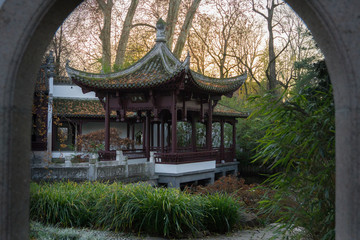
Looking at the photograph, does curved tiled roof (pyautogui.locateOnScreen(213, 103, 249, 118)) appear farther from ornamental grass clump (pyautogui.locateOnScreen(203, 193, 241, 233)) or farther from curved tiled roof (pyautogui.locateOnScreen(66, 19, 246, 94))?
ornamental grass clump (pyautogui.locateOnScreen(203, 193, 241, 233))

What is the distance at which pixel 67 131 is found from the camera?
21797mm

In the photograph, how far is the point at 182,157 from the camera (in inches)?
509

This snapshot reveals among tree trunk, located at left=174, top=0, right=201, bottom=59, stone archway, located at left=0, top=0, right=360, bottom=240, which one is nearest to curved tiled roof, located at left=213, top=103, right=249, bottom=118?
tree trunk, located at left=174, top=0, right=201, bottom=59

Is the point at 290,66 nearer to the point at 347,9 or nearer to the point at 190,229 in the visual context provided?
the point at 190,229

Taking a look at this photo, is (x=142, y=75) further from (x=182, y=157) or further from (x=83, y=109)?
(x=83, y=109)

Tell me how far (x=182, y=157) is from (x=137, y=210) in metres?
7.36

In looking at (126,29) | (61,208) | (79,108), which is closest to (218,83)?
(126,29)

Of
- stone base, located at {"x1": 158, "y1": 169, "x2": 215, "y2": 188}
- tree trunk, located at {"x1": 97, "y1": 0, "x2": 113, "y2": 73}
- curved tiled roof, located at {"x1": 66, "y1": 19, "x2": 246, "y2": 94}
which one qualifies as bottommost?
stone base, located at {"x1": 158, "y1": 169, "x2": 215, "y2": 188}

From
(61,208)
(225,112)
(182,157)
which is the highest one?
(225,112)

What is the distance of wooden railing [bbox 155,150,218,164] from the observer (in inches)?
499

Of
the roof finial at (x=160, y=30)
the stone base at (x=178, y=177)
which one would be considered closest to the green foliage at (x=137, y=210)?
the stone base at (x=178, y=177)

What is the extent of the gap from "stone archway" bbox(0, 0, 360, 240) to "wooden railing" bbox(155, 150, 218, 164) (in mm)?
10116

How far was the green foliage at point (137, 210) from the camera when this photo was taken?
5.48m

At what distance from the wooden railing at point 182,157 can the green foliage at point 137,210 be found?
19.7 ft
